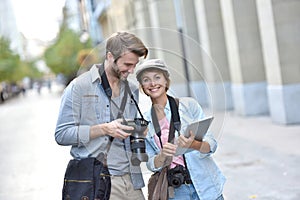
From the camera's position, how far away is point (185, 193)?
3264 mm

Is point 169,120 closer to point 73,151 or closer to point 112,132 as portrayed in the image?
point 112,132

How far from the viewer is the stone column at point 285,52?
1319 cm

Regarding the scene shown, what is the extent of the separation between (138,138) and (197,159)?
0.41m

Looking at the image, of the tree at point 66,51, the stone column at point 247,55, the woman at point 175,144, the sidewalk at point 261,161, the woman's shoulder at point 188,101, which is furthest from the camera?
the tree at point 66,51

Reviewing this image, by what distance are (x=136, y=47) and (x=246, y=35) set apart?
14.1 metres

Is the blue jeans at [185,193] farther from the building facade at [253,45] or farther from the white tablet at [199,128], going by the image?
the building facade at [253,45]

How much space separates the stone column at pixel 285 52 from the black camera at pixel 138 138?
417 inches

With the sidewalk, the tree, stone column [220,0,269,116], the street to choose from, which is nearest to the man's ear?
the street

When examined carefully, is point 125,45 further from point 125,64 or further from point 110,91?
point 110,91

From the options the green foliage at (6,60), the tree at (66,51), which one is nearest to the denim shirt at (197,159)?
the tree at (66,51)

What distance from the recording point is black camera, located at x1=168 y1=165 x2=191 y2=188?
10.4 ft

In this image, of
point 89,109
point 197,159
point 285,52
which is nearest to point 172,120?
point 197,159

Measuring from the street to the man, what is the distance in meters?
0.23

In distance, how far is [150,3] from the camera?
27.4 meters
